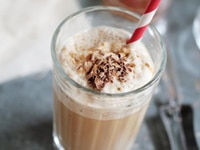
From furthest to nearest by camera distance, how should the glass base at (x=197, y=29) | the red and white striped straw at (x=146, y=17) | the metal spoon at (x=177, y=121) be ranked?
the glass base at (x=197, y=29) → the metal spoon at (x=177, y=121) → the red and white striped straw at (x=146, y=17)

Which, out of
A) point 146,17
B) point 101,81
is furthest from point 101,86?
point 146,17

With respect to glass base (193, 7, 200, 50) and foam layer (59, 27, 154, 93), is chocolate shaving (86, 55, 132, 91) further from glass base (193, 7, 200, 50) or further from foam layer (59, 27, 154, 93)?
glass base (193, 7, 200, 50)

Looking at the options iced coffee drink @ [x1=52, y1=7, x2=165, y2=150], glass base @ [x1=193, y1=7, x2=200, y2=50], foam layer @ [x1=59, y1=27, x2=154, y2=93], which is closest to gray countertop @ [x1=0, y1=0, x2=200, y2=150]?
glass base @ [x1=193, y1=7, x2=200, y2=50]

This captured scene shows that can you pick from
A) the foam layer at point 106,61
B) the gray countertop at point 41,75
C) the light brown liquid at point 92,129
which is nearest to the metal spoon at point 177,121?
the gray countertop at point 41,75

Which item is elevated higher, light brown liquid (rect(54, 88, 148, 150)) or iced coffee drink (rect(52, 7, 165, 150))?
iced coffee drink (rect(52, 7, 165, 150))

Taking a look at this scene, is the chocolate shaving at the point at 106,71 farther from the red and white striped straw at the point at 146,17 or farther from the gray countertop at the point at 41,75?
the gray countertop at the point at 41,75

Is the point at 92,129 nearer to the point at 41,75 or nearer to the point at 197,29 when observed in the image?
the point at 41,75

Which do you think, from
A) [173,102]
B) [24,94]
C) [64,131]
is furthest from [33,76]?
[173,102]
